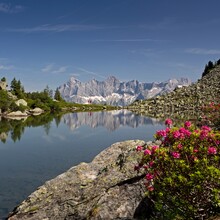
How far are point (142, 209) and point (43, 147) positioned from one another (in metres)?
50.8

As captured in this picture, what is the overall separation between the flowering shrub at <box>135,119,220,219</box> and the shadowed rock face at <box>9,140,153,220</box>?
4574 millimetres

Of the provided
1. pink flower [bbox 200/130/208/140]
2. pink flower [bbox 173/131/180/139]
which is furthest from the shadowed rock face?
pink flower [bbox 200/130/208/140]

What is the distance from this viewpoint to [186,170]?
1191 cm

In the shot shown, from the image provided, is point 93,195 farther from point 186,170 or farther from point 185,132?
point 186,170

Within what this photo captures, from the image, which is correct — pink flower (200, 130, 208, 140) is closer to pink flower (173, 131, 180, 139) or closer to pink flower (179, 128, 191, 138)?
pink flower (179, 128, 191, 138)

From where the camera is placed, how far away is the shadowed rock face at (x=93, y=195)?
17.6 meters

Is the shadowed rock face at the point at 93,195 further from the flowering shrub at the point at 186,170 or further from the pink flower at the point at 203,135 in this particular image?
the pink flower at the point at 203,135

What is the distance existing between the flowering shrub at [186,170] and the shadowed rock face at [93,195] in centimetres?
457

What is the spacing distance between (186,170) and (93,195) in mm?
9250

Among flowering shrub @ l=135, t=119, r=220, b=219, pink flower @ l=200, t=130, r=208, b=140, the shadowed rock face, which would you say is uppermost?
pink flower @ l=200, t=130, r=208, b=140

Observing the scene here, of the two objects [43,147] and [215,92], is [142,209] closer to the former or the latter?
[43,147]

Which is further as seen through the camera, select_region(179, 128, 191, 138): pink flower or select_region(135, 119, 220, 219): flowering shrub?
select_region(179, 128, 191, 138): pink flower

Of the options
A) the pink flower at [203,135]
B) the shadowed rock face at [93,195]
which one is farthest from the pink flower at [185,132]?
the shadowed rock face at [93,195]

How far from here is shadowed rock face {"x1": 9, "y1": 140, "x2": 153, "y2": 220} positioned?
17.6 meters
